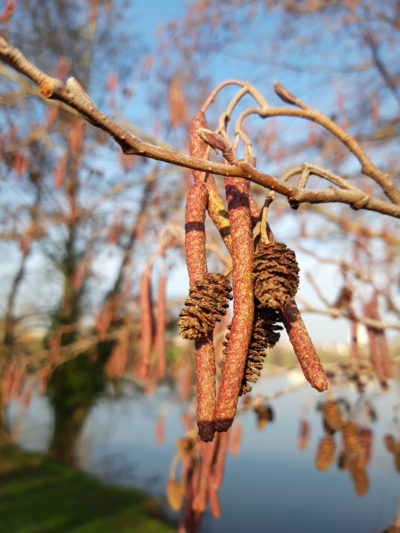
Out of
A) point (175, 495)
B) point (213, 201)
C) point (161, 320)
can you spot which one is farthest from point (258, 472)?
point (213, 201)

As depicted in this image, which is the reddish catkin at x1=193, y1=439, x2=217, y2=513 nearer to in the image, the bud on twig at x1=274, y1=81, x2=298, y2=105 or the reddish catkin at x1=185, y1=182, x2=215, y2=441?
the reddish catkin at x1=185, y1=182, x2=215, y2=441

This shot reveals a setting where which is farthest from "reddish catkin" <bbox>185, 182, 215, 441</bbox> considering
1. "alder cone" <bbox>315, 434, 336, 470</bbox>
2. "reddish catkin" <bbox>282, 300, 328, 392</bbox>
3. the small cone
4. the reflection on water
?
the reflection on water

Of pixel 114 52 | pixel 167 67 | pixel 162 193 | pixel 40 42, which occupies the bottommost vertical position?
pixel 162 193

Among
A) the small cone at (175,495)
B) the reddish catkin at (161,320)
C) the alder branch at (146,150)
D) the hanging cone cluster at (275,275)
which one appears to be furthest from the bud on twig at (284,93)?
the small cone at (175,495)

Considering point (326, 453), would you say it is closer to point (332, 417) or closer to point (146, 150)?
point (332, 417)

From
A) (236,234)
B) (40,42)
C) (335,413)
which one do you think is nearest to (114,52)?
(40,42)

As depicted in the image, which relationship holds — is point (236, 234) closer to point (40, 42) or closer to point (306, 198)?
point (306, 198)
